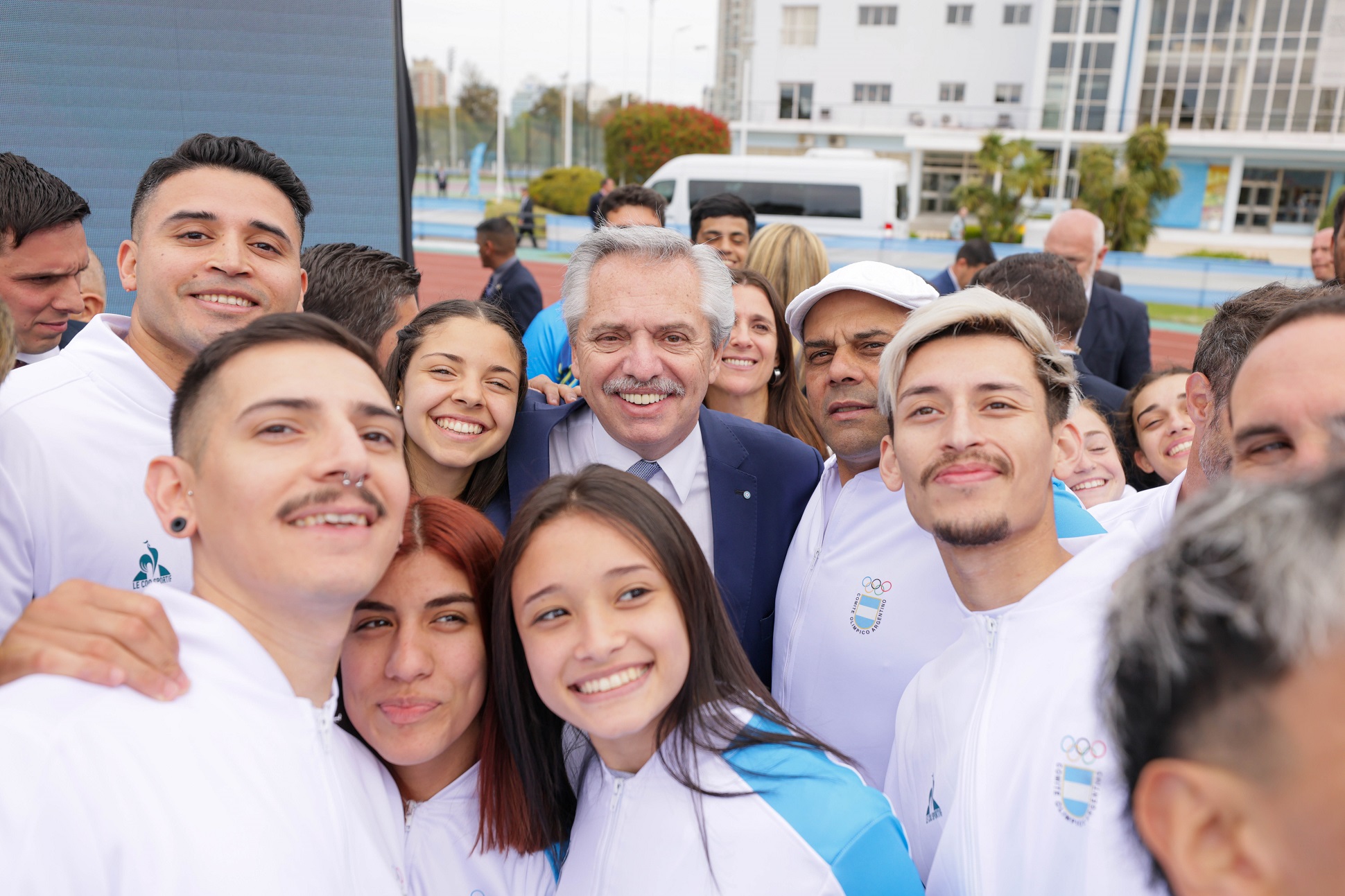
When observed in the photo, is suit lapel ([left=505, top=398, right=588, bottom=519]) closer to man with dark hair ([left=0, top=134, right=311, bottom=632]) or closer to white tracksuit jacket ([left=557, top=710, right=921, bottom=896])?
man with dark hair ([left=0, top=134, right=311, bottom=632])

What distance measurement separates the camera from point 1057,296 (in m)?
4.46

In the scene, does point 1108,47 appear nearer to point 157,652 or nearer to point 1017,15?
point 1017,15

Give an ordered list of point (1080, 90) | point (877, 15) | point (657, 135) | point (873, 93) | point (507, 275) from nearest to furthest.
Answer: point (507, 275) < point (657, 135) < point (1080, 90) < point (877, 15) < point (873, 93)

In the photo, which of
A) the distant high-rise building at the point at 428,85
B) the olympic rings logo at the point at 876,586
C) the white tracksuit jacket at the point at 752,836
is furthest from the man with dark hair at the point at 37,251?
the distant high-rise building at the point at 428,85

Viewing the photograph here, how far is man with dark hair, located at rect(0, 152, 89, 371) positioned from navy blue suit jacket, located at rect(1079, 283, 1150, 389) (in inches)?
225

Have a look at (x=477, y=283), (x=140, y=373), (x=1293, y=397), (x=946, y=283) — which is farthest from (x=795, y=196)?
(x=1293, y=397)

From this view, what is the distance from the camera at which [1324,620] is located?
72 cm

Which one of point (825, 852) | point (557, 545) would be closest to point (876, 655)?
point (825, 852)

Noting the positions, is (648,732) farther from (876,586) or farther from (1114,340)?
(1114,340)

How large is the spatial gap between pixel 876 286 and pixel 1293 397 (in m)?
1.38

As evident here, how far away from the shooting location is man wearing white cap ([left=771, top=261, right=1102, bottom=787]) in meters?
2.45

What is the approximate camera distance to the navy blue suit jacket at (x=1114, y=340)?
5.82 m

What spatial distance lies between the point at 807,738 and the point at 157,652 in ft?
4.15

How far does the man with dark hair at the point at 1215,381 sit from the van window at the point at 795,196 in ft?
62.0
